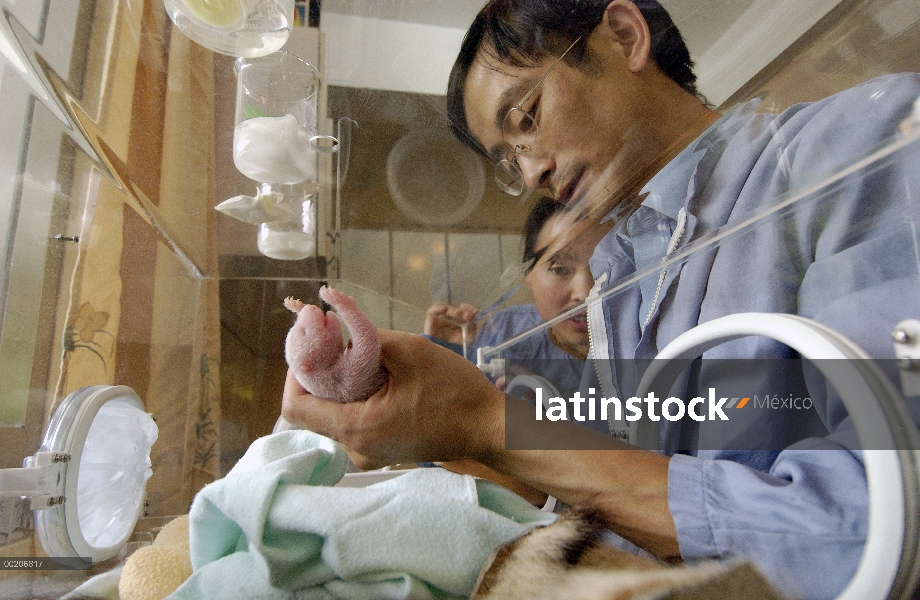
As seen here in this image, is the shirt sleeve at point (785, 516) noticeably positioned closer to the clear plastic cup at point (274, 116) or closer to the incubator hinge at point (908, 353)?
the incubator hinge at point (908, 353)

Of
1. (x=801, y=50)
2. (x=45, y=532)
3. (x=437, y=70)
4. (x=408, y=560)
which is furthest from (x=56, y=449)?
(x=801, y=50)

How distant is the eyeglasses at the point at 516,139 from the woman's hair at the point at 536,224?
3 centimetres

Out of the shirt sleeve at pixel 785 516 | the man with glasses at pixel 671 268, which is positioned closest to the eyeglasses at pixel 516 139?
the man with glasses at pixel 671 268

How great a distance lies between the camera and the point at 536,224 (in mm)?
666

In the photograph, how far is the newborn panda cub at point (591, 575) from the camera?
326mm

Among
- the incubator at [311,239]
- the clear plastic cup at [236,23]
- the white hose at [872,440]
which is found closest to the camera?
the white hose at [872,440]

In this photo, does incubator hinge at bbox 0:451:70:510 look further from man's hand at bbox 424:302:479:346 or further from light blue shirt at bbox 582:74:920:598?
light blue shirt at bbox 582:74:920:598

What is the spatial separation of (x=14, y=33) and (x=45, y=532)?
500 millimetres

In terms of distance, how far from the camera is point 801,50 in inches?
19.5

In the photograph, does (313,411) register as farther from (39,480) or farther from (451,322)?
(39,480)

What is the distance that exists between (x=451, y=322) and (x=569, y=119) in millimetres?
266

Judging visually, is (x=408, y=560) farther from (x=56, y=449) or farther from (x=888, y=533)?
(x=56, y=449)

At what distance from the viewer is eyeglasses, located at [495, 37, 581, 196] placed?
0.58 metres

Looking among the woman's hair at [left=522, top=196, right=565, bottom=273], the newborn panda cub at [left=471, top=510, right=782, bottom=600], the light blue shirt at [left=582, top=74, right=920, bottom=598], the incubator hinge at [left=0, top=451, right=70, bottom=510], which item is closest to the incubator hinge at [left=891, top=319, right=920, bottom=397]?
the light blue shirt at [left=582, top=74, right=920, bottom=598]
